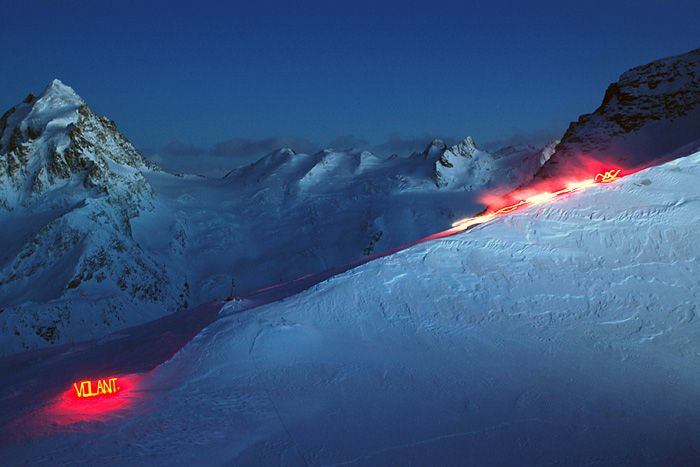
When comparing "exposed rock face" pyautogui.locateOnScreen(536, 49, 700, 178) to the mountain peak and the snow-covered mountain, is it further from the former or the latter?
the mountain peak

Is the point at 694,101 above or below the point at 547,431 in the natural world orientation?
above

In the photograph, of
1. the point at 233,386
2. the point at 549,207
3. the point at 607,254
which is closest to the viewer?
the point at 233,386

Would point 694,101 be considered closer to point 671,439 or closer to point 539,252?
point 539,252

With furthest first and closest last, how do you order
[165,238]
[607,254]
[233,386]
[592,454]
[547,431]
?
[165,238] < [607,254] < [233,386] < [547,431] < [592,454]

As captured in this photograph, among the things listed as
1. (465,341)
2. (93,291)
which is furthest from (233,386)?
(93,291)

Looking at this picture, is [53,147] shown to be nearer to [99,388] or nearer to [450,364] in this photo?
[99,388]

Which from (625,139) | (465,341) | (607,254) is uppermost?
(625,139)

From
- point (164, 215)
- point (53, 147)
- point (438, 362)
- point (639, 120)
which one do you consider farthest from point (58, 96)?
point (438, 362)

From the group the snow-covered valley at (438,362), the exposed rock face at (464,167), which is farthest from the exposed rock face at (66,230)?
the exposed rock face at (464,167)
